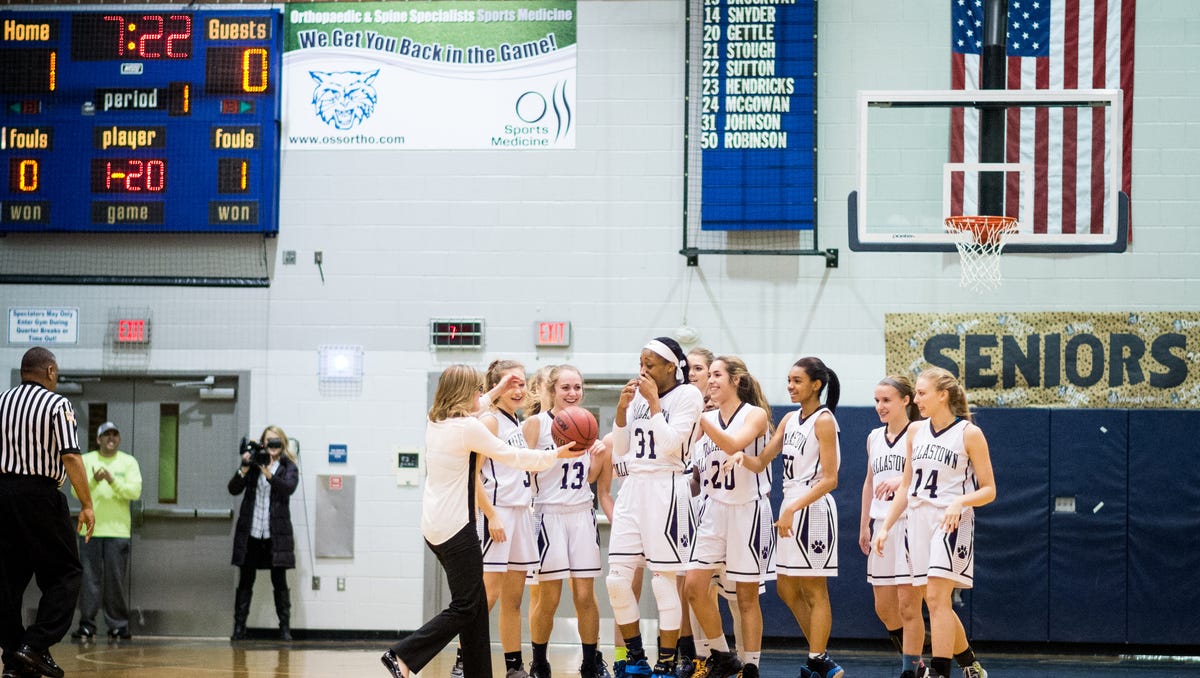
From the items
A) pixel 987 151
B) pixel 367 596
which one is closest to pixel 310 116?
pixel 367 596

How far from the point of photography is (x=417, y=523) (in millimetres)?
11336

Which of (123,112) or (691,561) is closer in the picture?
(691,561)

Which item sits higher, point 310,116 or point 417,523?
point 310,116

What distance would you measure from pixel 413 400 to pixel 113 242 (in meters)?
3.16

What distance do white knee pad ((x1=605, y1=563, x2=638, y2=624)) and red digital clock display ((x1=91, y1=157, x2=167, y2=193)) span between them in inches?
244

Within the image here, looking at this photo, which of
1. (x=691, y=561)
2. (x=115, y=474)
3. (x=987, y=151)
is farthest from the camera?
(x=115, y=474)

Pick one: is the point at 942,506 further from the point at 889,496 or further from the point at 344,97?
the point at 344,97

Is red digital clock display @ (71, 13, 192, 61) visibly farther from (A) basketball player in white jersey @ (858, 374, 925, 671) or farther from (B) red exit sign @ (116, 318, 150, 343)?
(A) basketball player in white jersey @ (858, 374, 925, 671)

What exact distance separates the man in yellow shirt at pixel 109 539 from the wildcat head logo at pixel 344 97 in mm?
3438

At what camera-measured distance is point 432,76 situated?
11.5 metres

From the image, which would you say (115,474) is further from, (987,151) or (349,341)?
(987,151)

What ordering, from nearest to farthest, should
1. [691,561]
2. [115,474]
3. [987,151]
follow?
1. [691,561]
2. [987,151]
3. [115,474]

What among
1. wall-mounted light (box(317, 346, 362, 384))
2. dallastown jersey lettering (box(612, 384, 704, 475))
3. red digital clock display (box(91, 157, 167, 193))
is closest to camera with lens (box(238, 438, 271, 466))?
wall-mounted light (box(317, 346, 362, 384))

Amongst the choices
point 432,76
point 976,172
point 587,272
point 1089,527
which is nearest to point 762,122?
point 976,172
